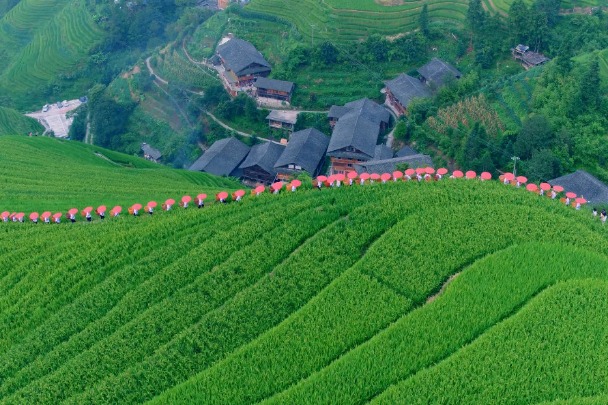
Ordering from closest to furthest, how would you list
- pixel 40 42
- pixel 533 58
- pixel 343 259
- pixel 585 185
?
pixel 343 259 → pixel 585 185 → pixel 533 58 → pixel 40 42

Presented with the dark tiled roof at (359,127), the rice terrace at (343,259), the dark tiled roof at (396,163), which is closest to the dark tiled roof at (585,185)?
the rice terrace at (343,259)

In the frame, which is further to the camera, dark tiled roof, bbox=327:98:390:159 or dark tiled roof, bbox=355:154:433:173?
dark tiled roof, bbox=327:98:390:159

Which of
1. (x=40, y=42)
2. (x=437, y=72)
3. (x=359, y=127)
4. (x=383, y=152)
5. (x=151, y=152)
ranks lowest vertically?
(x=151, y=152)

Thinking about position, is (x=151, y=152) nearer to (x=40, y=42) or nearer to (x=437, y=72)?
(x=437, y=72)

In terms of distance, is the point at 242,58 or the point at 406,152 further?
the point at 242,58

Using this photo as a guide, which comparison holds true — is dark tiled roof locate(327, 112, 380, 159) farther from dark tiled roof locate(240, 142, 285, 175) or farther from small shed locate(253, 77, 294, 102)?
small shed locate(253, 77, 294, 102)

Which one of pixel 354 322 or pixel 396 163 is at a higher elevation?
pixel 396 163

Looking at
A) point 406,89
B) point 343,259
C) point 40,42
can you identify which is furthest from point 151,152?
point 343,259

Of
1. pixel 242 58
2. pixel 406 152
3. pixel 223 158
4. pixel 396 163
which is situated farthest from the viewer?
pixel 242 58

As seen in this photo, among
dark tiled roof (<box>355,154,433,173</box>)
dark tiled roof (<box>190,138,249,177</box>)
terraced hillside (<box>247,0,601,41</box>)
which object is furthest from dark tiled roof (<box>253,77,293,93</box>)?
dark tiled roof (<box>355,154,433,173</box>)
